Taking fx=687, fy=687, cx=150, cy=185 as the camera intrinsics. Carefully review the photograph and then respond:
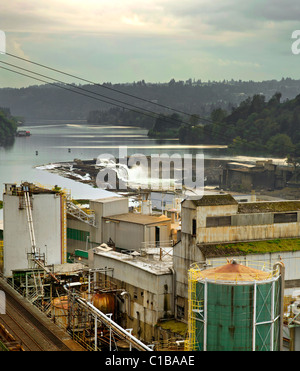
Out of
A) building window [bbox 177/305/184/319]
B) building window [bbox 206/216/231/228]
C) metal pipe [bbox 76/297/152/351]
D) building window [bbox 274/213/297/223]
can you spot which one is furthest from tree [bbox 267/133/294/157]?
metal pipe [bbox 76/297/152/351]

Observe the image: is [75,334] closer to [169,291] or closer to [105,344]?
[105,344]

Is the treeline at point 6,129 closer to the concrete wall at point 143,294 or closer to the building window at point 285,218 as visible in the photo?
the concrete wall at point 143,294

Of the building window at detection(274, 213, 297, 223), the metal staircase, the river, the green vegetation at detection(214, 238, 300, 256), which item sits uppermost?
the building window at detection(274, 213, 297, 223)

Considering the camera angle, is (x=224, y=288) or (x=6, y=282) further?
(x=6, y=282)

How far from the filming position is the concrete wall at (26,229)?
19.6 meters

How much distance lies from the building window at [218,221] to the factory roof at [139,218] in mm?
4822

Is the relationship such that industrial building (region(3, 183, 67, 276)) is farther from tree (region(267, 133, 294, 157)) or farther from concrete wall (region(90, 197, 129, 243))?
tree (region(267, 133, 294, 157))

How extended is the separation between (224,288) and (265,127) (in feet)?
234

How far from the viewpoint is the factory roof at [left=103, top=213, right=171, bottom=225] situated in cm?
1958

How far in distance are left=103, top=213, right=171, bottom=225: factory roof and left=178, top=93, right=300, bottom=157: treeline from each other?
2019 inches

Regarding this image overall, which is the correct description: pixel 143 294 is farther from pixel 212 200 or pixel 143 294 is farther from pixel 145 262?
pixel 212 200

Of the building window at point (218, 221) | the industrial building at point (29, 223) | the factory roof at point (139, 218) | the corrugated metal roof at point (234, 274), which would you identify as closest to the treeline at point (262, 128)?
the factory roof at point (139, 218)

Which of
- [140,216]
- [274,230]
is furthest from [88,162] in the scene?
[274,230]

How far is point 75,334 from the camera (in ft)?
45.5
